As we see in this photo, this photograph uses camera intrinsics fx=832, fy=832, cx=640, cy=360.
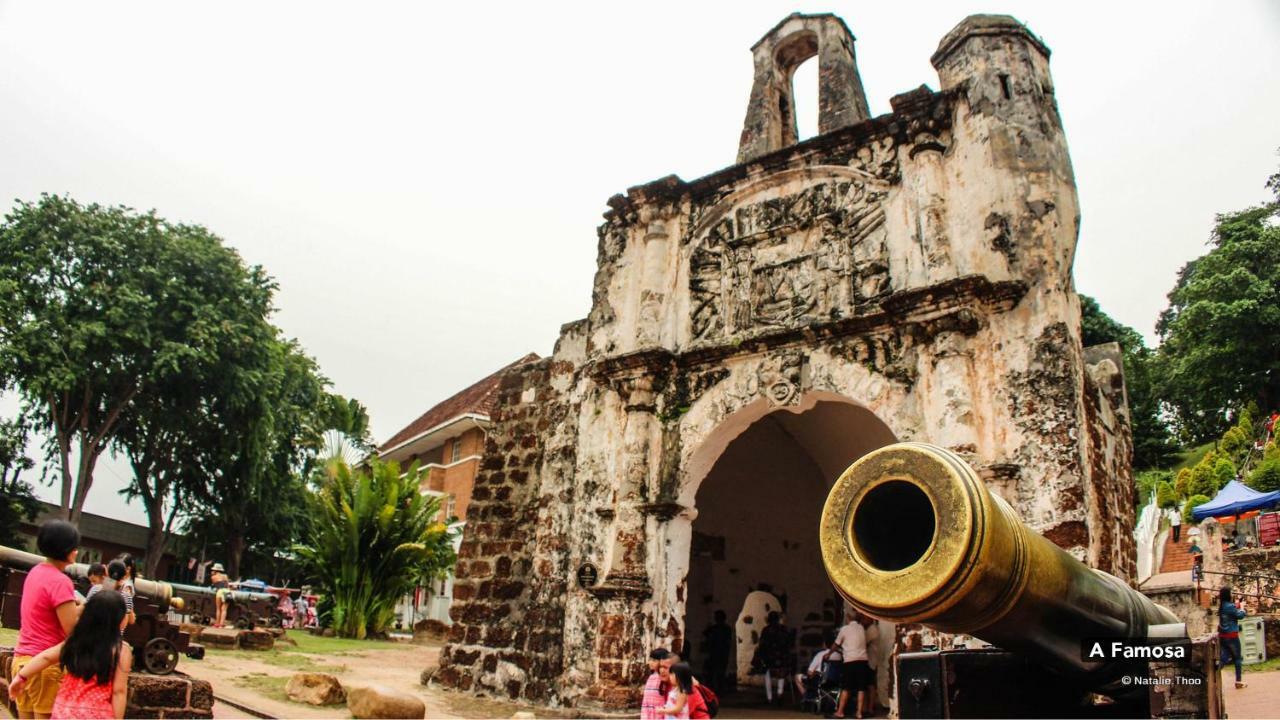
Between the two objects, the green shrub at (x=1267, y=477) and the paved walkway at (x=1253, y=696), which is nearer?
the paved walkway at (x=1253, y=696)

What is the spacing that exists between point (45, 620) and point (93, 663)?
1.54ft

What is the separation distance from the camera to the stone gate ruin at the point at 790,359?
21.5 ft

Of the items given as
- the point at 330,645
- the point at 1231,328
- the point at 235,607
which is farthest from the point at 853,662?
the point at 1231,328

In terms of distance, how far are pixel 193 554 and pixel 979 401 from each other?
26.5 metres

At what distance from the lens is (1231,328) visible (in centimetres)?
2930

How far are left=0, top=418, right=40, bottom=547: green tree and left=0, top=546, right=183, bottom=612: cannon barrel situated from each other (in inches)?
594

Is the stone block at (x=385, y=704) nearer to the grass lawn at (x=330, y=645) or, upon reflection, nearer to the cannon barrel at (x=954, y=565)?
the cannon barrel at (x=954, y=565)

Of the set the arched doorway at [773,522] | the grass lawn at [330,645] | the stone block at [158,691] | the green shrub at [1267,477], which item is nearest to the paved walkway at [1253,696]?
the arched doorway at [773,522]

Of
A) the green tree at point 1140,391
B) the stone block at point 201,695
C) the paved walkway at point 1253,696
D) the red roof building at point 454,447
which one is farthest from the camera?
the green tree at point 1140,391

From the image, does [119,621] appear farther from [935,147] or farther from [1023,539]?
[935,147]

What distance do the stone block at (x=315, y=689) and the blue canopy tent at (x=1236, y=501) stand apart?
19.5 m

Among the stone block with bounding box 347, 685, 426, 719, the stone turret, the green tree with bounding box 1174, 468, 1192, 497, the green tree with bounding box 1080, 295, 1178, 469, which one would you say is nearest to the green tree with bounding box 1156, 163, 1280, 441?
the green tree with bounding box 1080, 295, 1178, 469

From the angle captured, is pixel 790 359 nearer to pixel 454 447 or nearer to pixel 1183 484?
pixel 454 447

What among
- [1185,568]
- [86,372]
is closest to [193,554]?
[86,372]
